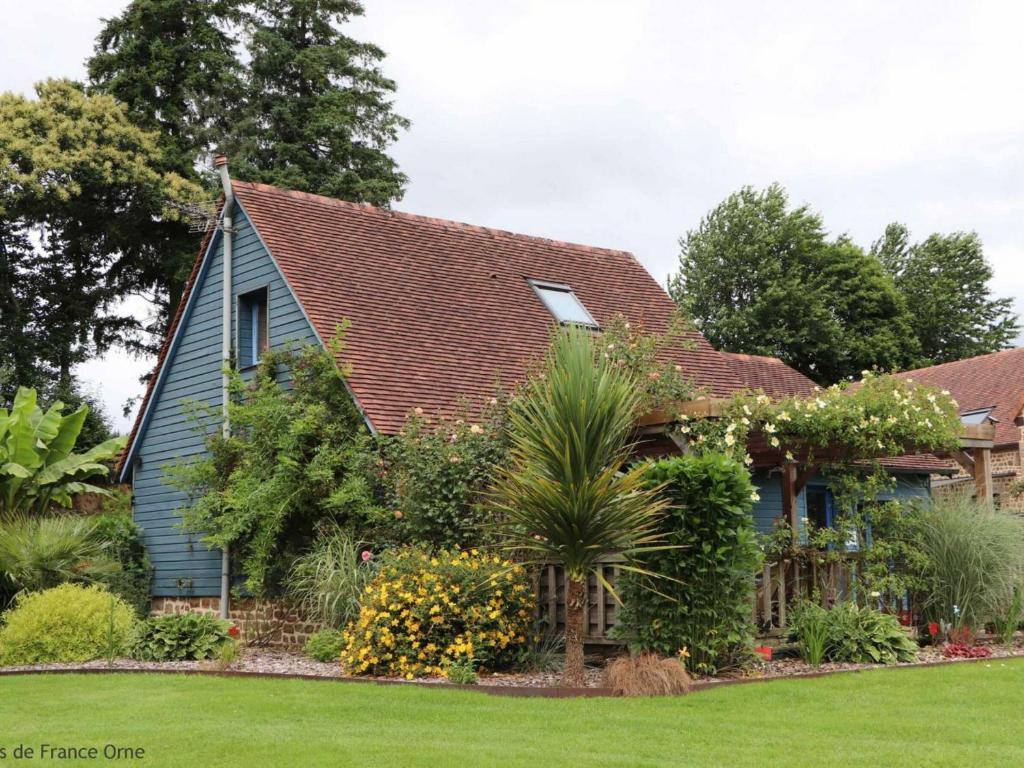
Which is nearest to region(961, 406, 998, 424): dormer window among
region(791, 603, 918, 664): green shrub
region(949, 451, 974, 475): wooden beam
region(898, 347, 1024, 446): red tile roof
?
region(898, 347, 1024, 446): red tile roof

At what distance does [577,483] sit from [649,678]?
177 cm

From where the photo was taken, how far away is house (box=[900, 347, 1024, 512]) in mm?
28498

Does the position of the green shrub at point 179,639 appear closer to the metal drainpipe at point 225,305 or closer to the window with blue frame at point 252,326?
the metal drainpipe at point 225,305

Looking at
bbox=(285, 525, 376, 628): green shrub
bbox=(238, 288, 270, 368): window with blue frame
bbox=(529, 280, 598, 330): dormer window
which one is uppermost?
bbox=(529, 280, 598, 330): dormer window

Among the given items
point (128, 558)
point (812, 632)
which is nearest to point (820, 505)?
point (812, 632)

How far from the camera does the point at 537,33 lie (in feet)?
39.8

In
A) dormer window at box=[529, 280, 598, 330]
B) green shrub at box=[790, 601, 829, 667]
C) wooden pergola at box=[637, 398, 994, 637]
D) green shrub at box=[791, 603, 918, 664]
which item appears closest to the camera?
green shrub at box=[790, 601, 829, 667]

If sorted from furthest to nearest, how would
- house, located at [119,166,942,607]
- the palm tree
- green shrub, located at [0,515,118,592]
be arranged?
house, located at [119,166,942,607] < green shrub, located at [0,515,118,592] < the palm tree

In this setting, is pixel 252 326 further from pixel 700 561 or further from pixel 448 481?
pixel 700 561

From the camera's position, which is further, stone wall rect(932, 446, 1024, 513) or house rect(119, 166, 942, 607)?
stone wall rect(932, 446, 1024, 513)

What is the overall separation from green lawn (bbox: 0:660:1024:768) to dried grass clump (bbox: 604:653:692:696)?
0.69 feet

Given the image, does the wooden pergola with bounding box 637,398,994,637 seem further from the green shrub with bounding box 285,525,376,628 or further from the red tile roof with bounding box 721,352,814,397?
the red tile roof with bounding box 721,352,814,397

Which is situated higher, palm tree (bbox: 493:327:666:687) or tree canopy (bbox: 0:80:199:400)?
tree canopy (bbox: 0:80:199:400)

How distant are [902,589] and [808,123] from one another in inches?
267
